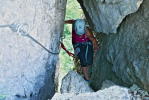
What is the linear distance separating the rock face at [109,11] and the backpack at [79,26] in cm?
29

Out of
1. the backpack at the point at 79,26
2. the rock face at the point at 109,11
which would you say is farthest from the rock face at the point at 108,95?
the backpack at the point at 79,26

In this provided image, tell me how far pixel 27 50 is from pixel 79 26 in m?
1.24

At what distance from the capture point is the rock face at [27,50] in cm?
374

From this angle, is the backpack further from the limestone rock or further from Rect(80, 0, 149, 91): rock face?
the limestone rock

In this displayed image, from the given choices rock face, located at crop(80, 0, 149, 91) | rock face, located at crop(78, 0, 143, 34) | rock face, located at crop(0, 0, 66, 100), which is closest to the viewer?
rock face, located at crop(0, 0, 66, 100)

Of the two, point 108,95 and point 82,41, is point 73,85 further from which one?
point 108,95

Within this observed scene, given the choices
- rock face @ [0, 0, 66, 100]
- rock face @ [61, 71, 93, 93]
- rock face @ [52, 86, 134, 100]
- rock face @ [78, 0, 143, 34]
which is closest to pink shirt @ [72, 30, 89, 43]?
rock face @ [78, 0, 143, 34]

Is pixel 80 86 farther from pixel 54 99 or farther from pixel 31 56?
pixel 54 99

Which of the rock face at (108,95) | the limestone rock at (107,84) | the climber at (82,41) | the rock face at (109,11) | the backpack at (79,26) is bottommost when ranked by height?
the limestone rock at (107,84)

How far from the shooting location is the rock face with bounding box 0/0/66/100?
374 cm

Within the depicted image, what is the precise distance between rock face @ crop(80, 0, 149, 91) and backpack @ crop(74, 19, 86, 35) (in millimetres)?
294

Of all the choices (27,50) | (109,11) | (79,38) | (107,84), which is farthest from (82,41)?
(27,50)

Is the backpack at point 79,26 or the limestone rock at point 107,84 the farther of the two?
the backpack at point 79,26

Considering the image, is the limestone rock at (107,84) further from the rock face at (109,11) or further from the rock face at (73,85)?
the rock face at (109,11)
